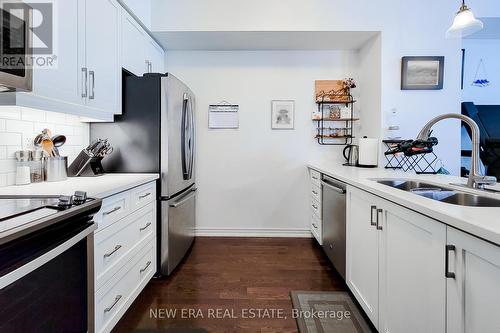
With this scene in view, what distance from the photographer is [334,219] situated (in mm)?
2148

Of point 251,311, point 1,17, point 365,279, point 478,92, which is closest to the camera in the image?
point 1,17

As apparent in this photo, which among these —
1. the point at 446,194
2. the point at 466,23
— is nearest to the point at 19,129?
the point at 446,194

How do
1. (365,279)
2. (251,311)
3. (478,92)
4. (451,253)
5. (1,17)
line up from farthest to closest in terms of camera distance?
(478,92), (251,311), (365,279), (1,17), (451,253)

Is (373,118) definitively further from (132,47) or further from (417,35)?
(132,47)

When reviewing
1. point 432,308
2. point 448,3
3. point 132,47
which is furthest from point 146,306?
point 448,3

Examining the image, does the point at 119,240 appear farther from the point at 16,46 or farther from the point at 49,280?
the point at 16,46

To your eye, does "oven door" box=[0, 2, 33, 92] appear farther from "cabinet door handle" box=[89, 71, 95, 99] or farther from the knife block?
the knife block

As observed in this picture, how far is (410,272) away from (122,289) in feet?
5.20

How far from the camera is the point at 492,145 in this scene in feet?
8.84

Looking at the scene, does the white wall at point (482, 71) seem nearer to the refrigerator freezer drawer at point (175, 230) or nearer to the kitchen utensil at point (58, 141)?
the refrigerator freezer drawer at point (175, 230)

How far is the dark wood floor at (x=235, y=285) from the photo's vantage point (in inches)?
65.7

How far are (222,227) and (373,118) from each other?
2.19 metres

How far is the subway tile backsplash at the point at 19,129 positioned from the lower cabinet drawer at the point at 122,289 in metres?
0.88

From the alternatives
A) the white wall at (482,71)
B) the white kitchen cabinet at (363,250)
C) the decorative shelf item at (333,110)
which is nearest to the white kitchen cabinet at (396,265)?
the white kitchen cabinet at (363,250)
